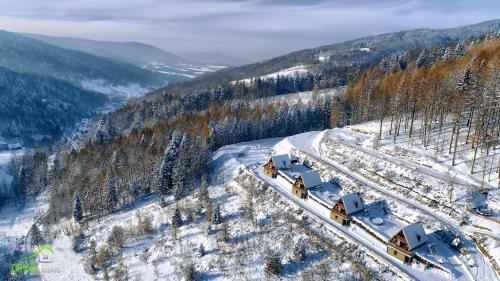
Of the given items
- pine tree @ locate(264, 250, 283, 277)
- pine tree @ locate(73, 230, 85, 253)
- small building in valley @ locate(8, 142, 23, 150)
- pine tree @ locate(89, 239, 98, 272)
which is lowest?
small building in valley @ locate(8, 142, 23, 150)

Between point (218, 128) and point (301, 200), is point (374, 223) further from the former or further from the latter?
point (218, 128)

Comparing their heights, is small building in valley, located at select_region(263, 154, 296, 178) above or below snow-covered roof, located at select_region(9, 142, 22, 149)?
above

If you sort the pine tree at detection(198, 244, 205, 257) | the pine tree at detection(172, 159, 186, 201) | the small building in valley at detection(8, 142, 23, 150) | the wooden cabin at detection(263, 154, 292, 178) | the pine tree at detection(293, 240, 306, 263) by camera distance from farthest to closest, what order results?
the small building in valley at detection(8, 142, 23, 150)
the pine tree at detection(172, 159, 186, 201)
the wooden cabin at detection(263, 154, 292, 178)
the pine tree at detection(198, 244, 205, 257)
the pine tree at detection(293, 240, 306, 263)

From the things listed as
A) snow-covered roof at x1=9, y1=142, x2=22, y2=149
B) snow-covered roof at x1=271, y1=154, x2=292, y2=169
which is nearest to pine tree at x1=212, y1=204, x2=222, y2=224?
snow-covered roof at x1=271, y1=154, x2=292, y2=169

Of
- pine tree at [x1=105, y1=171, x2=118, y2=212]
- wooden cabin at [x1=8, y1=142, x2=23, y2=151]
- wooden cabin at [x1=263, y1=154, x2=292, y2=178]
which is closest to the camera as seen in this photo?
wooden cabin at [x1=263, y1=154, x2=292, y2=178]

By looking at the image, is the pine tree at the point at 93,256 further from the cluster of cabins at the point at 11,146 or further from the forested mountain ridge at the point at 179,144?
the cluster of cabins at the point at 11,146

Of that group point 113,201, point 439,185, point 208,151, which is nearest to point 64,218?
point 113,201

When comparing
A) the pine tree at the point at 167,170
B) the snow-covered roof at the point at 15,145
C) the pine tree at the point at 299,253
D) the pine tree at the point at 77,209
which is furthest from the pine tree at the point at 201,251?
the snow-covered roof at the point at 15,145

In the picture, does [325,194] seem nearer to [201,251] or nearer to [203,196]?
[201,251]

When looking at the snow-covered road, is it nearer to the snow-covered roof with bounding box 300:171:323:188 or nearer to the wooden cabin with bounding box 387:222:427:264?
the wooden cabin with bounding box 387:222:427:264
